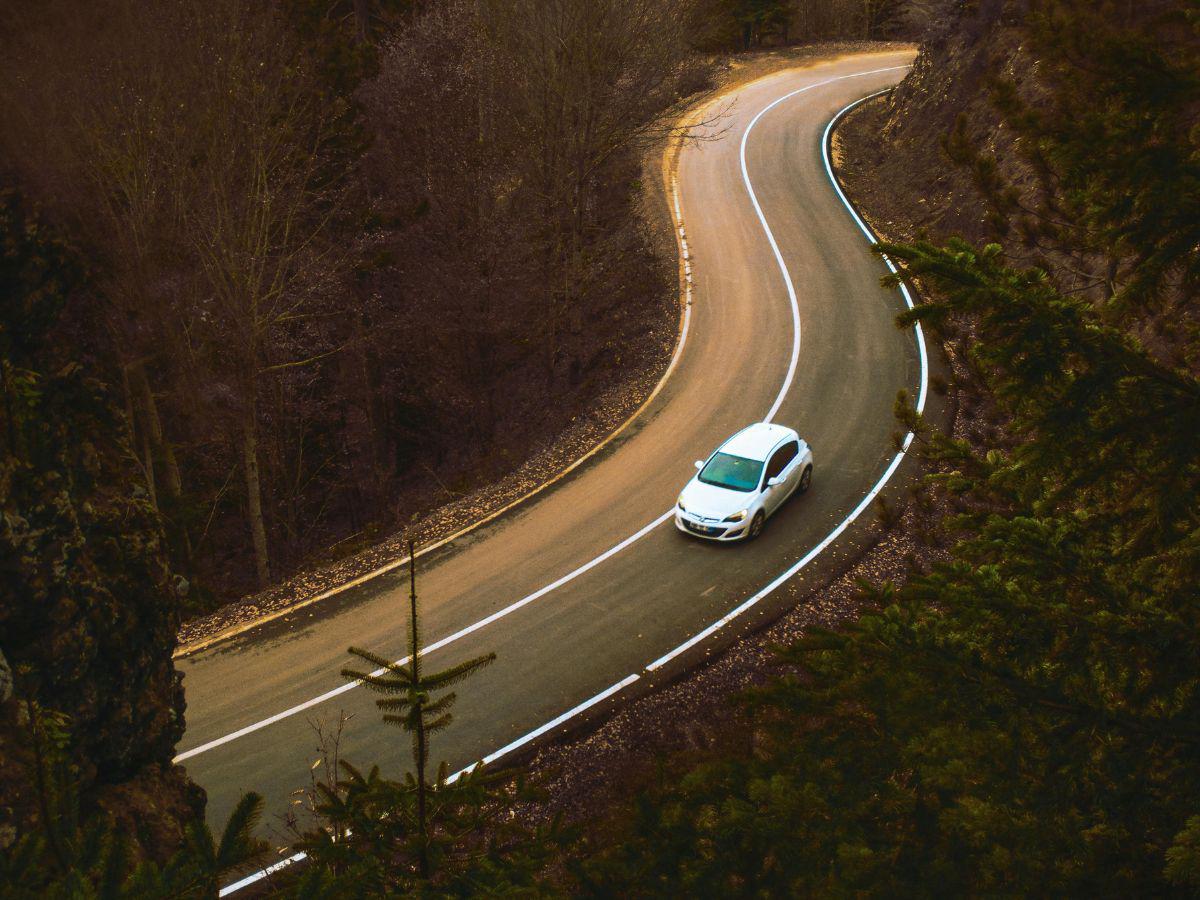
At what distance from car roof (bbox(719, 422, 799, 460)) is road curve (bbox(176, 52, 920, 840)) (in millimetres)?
1509

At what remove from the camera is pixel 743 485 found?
1806 cm

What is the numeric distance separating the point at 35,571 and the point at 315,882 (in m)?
5.74

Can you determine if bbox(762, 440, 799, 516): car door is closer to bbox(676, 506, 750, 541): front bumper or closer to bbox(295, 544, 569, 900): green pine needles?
bbox(676, 506, 750, 541): front bumper

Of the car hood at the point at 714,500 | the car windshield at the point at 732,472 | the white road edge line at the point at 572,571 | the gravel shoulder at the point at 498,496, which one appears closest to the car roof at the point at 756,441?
the car windshield at the point at 732,472

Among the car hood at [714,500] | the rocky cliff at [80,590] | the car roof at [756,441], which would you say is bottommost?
the car hood at [714,500]

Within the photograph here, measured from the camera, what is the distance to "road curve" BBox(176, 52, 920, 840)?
14359 mm

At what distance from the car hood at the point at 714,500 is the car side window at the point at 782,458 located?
64 centimetres

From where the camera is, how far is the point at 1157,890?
491cm

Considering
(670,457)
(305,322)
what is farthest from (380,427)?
(670,457)

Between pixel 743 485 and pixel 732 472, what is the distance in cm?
41

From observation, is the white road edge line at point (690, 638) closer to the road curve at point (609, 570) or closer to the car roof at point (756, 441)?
the road curve at point (609, 570)

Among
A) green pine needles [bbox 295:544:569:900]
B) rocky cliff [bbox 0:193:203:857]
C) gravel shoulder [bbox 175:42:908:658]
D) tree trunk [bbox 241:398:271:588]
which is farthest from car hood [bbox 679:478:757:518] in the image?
green pine needles [bbox 295:544:569:900]

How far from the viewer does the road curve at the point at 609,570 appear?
14.4 metres

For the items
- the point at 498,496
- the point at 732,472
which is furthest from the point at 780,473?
the point at 498,496
